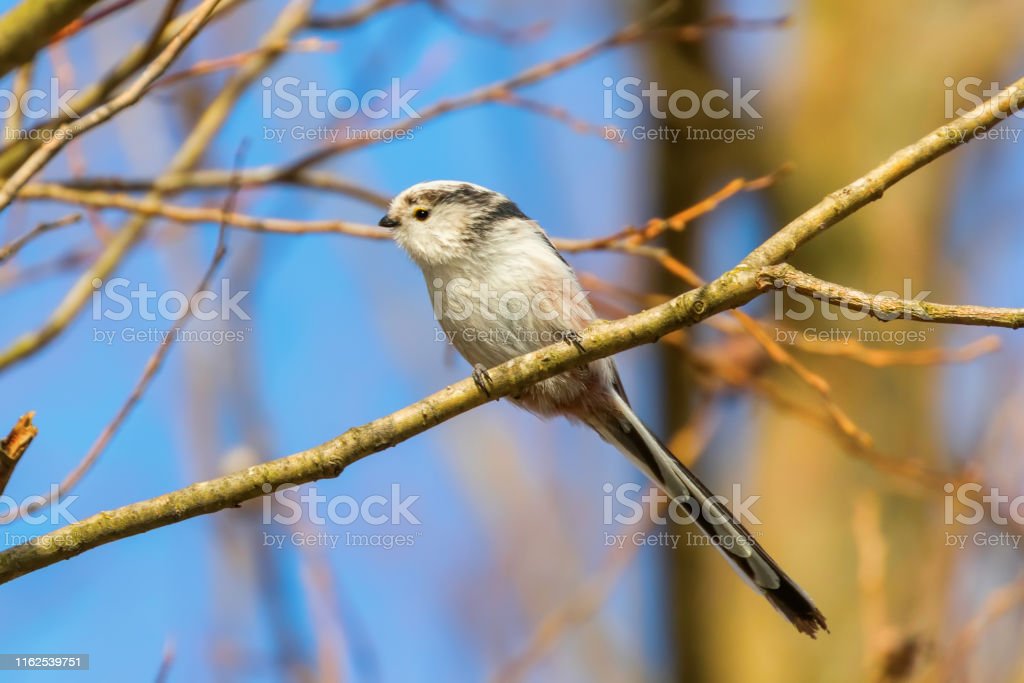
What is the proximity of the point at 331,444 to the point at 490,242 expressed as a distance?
1481 millimetres

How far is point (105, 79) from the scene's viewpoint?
8.43 feet

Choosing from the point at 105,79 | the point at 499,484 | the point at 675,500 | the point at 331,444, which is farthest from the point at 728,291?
the point at 499,484

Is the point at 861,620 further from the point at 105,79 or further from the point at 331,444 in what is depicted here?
the point at 105,79

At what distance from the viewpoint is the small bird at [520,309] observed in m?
3.26

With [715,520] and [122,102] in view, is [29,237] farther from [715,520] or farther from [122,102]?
[715,520]
